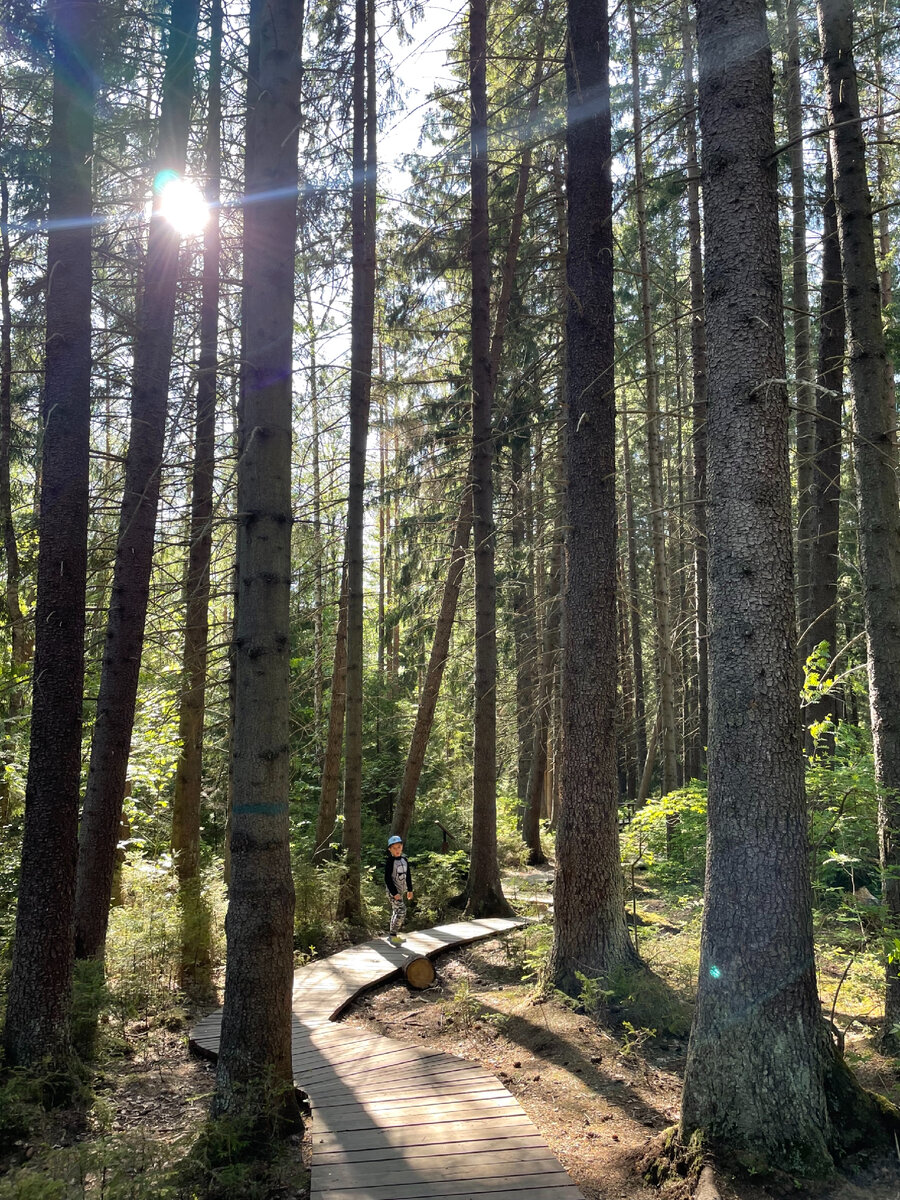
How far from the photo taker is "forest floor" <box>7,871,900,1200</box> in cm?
375

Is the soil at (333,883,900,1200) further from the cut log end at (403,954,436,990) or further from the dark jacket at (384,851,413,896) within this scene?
the dark jacket at (384,851,413,896)

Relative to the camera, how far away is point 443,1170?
13.2ft

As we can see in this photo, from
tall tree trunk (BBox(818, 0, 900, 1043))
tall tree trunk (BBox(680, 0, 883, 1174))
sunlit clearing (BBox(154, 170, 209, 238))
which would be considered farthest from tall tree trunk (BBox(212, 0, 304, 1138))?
tall tree trunk (BBox(818, 0, 900, 1043))

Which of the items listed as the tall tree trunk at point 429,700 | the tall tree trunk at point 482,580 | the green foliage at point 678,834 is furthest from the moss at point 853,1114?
the tall tree trunk at point 429,700

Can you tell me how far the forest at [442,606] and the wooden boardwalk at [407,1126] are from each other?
15cm

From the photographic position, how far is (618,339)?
16719 millimetres

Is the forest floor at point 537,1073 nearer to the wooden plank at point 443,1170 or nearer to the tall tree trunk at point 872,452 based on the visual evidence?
the wooden plank at point 443,1170

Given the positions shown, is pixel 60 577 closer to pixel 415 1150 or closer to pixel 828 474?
pixel 415 1150

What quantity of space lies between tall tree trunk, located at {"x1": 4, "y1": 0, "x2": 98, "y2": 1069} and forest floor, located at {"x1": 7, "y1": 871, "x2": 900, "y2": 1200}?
0.96m

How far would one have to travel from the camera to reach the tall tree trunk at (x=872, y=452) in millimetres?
5469

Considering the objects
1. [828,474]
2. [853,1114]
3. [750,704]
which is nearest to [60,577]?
[750,704]

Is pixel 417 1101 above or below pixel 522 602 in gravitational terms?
below

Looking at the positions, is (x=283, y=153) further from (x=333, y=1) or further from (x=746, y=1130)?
(x=333, y=1)

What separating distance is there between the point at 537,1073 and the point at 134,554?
19.3 feet
